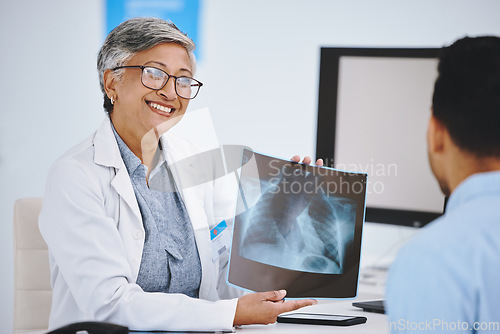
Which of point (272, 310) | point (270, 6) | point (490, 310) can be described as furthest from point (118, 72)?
point (270, 6)

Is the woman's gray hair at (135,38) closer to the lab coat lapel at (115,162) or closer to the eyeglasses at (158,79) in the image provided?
the eyeglasses at (158,79)

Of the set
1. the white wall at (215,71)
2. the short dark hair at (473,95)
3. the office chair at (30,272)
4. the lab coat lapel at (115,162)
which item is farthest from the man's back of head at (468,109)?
the white wall at (215,71)

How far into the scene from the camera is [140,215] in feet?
5.41

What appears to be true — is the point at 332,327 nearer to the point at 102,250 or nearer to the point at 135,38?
the point at 102,250

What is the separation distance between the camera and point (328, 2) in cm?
326

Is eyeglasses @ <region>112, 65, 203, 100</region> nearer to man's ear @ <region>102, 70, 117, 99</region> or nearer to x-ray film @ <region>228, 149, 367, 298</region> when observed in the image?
man's ear @ <region>102, 70, 117, 99</region>

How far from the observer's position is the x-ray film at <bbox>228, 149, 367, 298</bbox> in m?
1.56

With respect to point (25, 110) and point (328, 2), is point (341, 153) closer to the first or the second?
point (328, 2)

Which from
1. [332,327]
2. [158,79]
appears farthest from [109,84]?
[332,327]

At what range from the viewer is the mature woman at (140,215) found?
4.74 feet

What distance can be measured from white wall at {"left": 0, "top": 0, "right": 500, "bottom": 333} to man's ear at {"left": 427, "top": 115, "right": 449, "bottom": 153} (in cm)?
225

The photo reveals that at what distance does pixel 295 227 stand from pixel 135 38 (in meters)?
0.74

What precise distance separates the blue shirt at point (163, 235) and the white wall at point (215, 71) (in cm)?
161

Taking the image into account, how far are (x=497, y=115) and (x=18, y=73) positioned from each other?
3.29m
